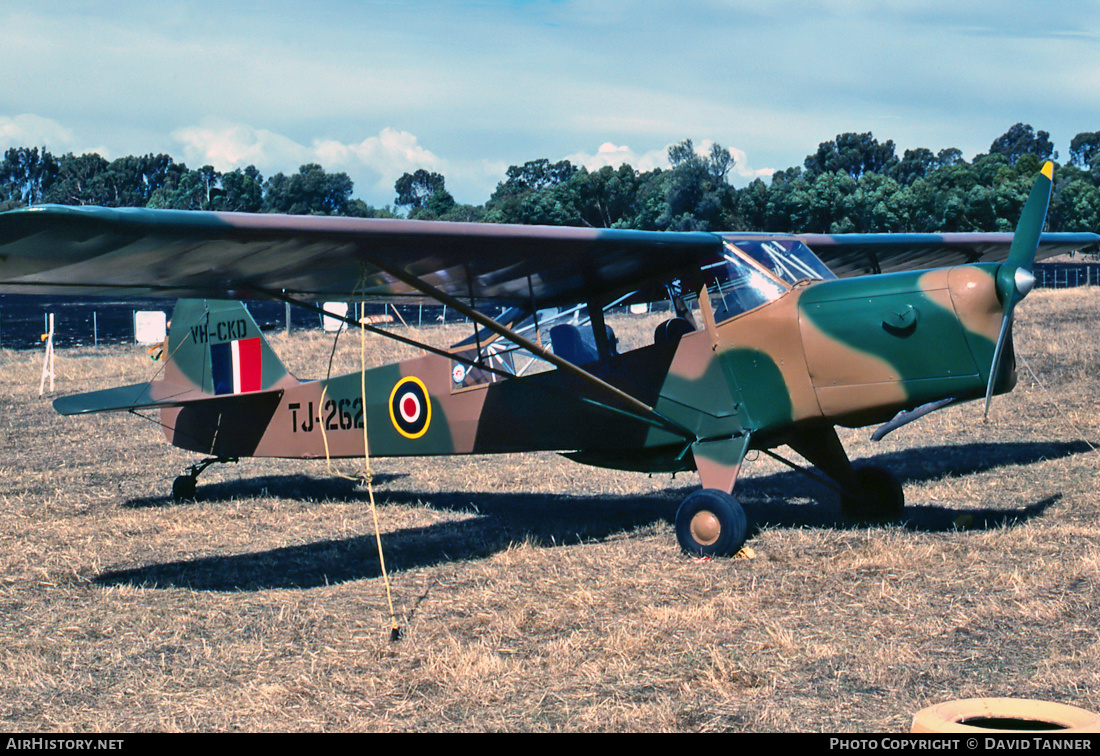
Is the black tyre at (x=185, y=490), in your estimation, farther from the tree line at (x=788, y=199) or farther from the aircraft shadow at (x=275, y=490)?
the tree line at (x=788, y=199)

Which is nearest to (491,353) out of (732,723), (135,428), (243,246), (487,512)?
(487,512)

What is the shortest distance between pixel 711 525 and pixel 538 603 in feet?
5.61

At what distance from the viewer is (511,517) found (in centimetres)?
959

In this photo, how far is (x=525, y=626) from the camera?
5.75m

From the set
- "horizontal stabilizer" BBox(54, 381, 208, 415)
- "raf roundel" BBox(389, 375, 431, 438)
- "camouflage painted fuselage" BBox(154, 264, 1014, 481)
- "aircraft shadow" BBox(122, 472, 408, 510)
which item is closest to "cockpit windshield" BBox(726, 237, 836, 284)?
"camouflage painted fuselage" BBox(154, 264, 1014, 481)

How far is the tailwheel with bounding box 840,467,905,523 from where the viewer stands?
27.9 ft

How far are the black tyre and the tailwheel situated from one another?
685cm

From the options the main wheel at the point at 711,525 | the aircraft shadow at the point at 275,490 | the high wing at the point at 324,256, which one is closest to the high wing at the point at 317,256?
the high wing at the point at 324,256

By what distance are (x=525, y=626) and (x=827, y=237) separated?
17.9 ft

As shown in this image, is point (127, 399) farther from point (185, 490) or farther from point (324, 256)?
point (324, 256)

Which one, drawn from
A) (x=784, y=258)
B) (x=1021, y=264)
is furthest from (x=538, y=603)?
(x=1021, y=264)

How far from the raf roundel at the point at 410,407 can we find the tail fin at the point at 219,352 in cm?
165

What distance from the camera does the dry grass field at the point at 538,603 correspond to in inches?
177
